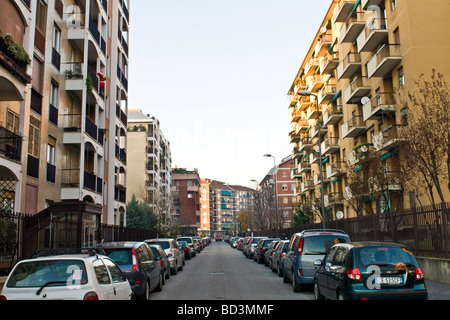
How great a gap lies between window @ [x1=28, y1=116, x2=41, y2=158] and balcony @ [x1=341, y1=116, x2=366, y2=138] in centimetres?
2451

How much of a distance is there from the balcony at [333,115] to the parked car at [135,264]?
34227mm

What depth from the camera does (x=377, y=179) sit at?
2541cm

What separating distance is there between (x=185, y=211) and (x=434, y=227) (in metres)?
117

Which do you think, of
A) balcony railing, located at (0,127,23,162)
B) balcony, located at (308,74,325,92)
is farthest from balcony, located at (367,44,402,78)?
balcony railing, located at (0,127,23,162)

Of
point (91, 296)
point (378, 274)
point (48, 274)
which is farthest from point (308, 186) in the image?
point (91, 296)

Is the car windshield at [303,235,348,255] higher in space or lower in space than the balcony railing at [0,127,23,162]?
lower

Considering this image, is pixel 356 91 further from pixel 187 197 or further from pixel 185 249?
pixel 187 197

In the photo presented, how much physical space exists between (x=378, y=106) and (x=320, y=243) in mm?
20144

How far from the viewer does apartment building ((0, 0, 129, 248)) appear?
18094 millimetres

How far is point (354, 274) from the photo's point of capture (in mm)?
8727

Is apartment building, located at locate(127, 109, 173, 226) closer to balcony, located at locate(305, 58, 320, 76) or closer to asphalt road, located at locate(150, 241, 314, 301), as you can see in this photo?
balcony, located at locate(305, 58, 320, 76)

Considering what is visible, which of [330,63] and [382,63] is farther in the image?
[330,63]

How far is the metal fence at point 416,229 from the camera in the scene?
14.7 metres
